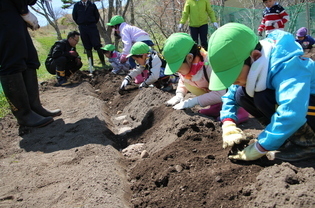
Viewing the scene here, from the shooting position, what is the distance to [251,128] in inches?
115

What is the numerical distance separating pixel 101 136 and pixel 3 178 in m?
1.04

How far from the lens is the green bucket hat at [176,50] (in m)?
2.78

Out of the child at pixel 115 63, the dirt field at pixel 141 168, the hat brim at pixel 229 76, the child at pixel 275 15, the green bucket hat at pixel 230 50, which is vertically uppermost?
the green bucket hat at pixel 230 50

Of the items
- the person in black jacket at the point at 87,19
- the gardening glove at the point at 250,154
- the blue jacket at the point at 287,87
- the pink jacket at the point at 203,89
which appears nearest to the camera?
the blue jacket at the point at 287,87

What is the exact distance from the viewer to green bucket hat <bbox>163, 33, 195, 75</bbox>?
2779 millimetres

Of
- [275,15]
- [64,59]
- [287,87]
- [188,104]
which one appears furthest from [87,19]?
[287,87]

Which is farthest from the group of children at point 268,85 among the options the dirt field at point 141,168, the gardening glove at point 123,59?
the gardening glove at point 123,59

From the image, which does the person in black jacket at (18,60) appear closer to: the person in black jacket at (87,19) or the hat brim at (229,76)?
the hat brim at (229,76)

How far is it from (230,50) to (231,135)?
0.71 m

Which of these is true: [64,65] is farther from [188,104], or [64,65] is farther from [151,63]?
[188,104]

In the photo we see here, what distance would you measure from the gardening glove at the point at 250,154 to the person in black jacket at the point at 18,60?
2465 millimetres

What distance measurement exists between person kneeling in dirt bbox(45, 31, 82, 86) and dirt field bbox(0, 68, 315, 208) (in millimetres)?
2226

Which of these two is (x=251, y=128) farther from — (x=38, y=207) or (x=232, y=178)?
(x=38, y=207)

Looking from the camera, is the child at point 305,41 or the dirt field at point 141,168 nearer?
the dirt field at point 141,168
